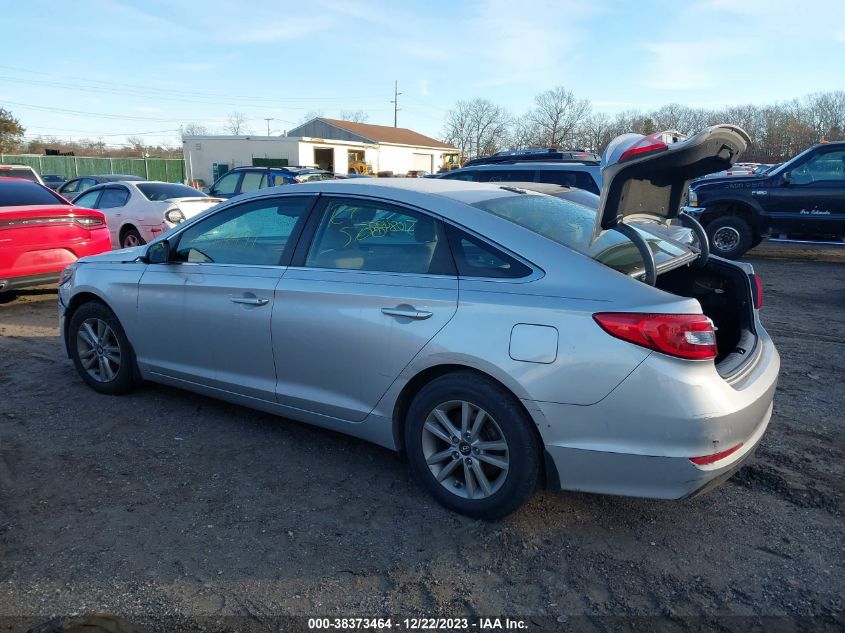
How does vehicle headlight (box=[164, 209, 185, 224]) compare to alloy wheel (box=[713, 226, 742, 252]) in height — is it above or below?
above

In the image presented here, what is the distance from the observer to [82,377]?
499 cm

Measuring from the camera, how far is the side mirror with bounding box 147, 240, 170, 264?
14.2ft

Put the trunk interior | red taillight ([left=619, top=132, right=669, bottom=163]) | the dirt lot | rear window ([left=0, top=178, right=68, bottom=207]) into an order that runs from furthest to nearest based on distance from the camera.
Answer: rear window ([left=0, top=178, right=68, bottom=207]), the trunk interior, red taillight ([left=619, top=132, right=669, bottom=163]), the dirt lot

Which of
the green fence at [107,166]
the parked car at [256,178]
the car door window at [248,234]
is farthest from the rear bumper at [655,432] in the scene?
the green fence at [107,166]

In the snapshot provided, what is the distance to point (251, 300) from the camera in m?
3.80

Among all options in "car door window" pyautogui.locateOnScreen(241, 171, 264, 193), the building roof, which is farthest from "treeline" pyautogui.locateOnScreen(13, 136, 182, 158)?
"car door window" pyautogui.locateOnScreen(241, 171, 264, 193)

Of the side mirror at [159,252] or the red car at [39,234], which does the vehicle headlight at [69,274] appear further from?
the red car at [39,234]

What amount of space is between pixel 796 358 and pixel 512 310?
13.1 feet

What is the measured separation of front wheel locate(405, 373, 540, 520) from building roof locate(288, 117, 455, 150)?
49708 millimetres

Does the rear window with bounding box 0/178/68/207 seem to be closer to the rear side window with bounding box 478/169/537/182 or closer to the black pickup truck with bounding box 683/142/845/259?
the rear side window with bounding box 478/169/537/182

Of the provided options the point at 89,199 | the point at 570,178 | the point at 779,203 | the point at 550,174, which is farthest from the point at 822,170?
the point at 89,199

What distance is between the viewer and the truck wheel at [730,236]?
11.6 m

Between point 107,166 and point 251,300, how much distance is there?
42556 mm

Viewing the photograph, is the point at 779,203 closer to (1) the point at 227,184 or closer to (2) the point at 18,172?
(1) the point at 227,184
